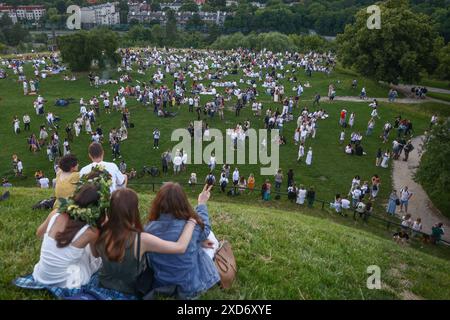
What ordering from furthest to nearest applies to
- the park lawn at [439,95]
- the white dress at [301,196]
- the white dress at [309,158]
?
the park lawn at [439,95] → the white dress at [309,158] → the white dress at [301,196]

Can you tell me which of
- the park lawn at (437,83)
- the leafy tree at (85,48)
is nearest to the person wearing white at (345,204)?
the leafy tree at (85,48)

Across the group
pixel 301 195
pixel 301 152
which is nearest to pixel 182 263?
pixel 301 195

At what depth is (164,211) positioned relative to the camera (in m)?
5.04

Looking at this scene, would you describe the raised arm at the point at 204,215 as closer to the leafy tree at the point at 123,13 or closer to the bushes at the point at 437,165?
the bushes at the point at 437,165

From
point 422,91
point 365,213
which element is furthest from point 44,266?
point 422,91

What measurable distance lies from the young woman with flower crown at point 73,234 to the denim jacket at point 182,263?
726 mm

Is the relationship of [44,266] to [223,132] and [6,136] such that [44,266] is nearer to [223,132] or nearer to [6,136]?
[223,132]

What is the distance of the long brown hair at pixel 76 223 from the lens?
15.3 ft

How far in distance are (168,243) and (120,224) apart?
65 cm

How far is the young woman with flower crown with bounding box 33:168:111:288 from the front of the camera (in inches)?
183

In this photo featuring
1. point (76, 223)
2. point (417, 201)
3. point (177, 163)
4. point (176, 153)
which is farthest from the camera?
point (176, 153)

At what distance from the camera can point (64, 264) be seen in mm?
4883

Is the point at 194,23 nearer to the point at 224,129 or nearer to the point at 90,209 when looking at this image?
the point at 224,129

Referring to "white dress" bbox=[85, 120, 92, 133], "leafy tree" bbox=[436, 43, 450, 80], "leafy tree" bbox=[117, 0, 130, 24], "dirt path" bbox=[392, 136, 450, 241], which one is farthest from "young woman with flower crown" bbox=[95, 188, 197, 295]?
"leafy tree" bbox=[117, 0, 130, 24]
